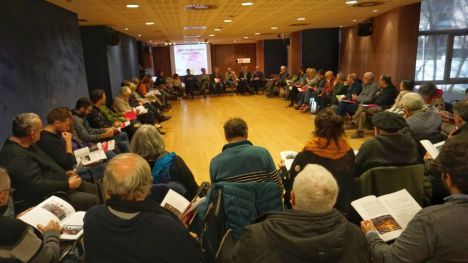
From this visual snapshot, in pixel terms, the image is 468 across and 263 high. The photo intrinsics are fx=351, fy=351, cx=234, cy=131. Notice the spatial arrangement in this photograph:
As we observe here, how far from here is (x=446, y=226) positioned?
4.52 ft

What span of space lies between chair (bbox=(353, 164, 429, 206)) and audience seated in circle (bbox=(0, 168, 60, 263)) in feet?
6.44

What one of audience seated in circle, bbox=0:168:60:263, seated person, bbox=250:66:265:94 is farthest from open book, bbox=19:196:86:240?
seated person, bbox=250:66:265:94

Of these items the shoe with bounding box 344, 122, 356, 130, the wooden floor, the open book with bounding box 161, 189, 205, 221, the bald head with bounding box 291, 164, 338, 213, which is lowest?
the wooden floor

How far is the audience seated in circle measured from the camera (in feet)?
5.34

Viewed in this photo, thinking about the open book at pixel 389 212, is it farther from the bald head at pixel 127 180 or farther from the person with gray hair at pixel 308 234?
the bald head at pixel 127 180

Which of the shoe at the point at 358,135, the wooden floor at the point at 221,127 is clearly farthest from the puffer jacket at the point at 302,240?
the shoe at the point at 358,135

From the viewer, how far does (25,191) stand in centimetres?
262

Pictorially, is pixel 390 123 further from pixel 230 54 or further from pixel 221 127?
pixel 230 54

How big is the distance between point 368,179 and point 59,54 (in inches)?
217

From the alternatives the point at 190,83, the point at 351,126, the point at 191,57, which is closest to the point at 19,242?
the point at 351,126

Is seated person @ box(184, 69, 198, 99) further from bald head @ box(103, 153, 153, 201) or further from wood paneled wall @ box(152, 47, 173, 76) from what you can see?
bald head @ box(103, 153, 153, 201)

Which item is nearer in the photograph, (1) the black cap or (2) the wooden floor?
(1) the black cap

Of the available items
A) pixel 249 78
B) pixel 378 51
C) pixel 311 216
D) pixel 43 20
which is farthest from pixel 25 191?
pixel 249 78

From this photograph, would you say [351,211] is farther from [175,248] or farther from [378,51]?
[378,51]
